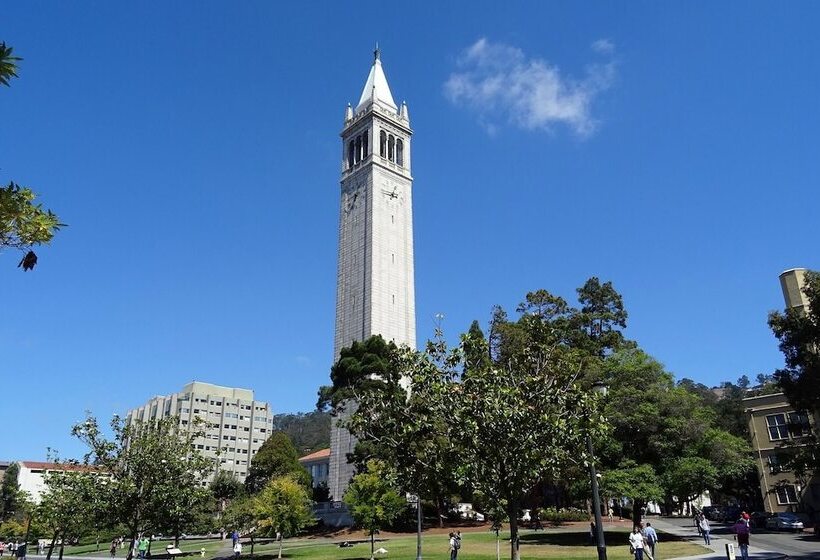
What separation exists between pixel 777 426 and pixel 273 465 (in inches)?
1902

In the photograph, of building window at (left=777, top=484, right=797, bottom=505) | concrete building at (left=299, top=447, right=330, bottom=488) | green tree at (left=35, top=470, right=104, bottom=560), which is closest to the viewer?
green tree at (left=35, top=470, right=104, bottom=560)

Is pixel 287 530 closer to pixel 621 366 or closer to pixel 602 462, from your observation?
pixel 602 462

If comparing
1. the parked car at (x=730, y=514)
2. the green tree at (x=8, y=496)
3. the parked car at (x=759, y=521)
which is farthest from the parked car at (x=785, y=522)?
the green tree at (x=8, y=496)

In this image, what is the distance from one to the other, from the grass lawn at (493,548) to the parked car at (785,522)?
816cm

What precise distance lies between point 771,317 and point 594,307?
93.0ft

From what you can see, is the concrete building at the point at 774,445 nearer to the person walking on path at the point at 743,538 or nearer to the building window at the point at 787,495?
the building window at the point at 787,495

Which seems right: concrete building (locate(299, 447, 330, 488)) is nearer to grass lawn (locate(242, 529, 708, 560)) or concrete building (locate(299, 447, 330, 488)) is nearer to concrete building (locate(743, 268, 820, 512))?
grass lawn (locate(242, 529, 708, 560))

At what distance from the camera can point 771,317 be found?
36.9 metres

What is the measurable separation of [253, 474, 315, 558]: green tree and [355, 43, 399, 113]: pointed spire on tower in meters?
62.5

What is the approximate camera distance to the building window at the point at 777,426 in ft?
169

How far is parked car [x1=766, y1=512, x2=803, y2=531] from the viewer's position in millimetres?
39281

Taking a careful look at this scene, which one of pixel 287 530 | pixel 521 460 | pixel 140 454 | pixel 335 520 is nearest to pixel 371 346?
pixel 335 520

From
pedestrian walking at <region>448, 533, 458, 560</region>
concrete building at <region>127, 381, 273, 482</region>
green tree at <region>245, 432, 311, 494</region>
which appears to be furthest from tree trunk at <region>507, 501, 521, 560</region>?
concrete building at <region>127, 381, 273, 482</region>

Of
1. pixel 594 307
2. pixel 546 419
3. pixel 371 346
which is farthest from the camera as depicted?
pixel 594 307
